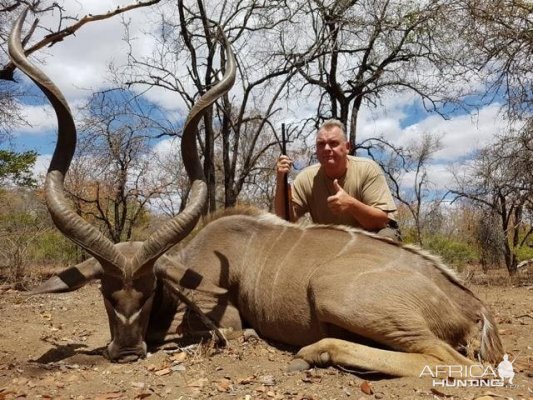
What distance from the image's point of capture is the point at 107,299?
11.7ft

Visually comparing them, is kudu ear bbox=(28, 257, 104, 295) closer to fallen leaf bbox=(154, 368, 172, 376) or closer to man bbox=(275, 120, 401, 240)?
fallen leaf bbox=(154, 368, 172, 376)

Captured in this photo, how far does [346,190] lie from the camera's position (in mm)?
4562

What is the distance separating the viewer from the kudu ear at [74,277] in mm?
3643

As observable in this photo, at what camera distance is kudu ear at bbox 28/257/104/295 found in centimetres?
364

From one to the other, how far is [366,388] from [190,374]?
1032 mm

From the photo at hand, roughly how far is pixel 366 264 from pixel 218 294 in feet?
3.70

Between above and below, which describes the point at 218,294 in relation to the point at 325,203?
below

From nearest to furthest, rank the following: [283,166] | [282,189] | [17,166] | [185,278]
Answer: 1. [185,278]
2. [283,166]
3. [282,189]
4. [17,166]

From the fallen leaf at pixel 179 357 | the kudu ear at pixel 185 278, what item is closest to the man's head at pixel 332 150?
the kudu ear at pixel 185 278

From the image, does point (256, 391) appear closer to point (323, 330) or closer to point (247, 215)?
point (323, 330)

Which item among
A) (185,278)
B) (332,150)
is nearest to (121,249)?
(185,278)

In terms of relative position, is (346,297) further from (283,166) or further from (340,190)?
(283,166)

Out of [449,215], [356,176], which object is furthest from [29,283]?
[449,215]

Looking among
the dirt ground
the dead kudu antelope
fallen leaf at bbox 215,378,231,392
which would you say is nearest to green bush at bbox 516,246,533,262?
the dirt ground
